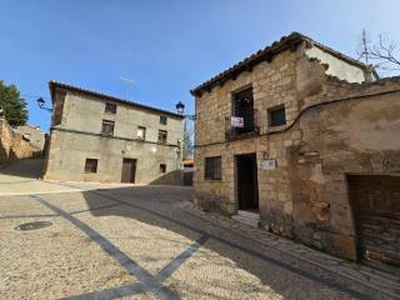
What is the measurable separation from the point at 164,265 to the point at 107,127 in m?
16.5

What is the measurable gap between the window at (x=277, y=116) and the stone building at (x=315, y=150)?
26 millimetres

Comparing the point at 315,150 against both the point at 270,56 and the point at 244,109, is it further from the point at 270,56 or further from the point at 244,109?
the point at 244,109

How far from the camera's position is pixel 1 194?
29.1 feet

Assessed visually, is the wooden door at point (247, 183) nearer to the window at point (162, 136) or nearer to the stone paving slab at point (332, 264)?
the stone paving slab at point (332, 264)

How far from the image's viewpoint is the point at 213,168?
27.4 feet

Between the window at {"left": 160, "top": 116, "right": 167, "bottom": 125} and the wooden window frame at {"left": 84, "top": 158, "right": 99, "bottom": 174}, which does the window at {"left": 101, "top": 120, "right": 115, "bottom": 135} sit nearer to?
the wooden window frame at {"left": 84, "top": 158, "right": 99, "bottom": 174}

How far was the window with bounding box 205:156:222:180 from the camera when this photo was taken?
319 inches

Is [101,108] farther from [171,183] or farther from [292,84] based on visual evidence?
[292,84]

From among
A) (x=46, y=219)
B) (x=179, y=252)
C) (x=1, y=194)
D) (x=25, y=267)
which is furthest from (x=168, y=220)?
(x=1, y=194)

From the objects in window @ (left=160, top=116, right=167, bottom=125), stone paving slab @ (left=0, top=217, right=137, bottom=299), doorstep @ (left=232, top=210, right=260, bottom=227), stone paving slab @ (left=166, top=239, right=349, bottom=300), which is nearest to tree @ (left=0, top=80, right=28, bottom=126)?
window @ (left=160, top=116, right=167, bottom=125)

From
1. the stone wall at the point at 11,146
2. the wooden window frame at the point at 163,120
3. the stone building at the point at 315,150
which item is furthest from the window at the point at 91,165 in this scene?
the stone building at the point at 315,150

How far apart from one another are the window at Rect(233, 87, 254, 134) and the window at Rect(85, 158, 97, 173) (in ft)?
42.8

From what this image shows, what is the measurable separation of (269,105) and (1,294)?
6.35m

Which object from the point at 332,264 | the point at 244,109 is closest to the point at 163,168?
the point at 244,109
